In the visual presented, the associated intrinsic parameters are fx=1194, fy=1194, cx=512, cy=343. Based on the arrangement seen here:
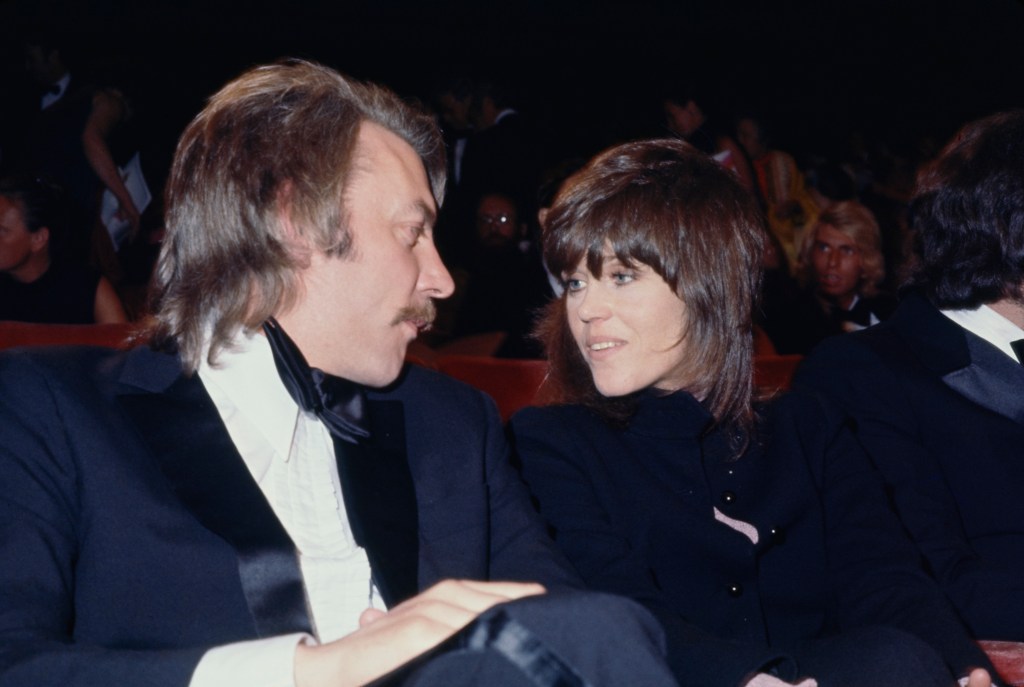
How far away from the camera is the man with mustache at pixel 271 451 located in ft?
4.87

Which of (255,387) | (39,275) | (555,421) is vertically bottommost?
(39,275)

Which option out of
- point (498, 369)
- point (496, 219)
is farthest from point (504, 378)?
point (496, 219)

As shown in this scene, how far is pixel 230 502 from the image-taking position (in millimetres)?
1658

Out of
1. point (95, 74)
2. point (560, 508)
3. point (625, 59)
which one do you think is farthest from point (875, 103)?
point (560, 508)

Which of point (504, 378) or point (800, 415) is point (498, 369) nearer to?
point (504, 378)

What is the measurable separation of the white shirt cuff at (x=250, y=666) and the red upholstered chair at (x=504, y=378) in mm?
1555

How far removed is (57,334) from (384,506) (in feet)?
3.45

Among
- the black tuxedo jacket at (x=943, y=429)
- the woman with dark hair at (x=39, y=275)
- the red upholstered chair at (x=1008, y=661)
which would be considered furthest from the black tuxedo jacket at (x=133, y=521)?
the woman with dark hair at (x=39, y=275)

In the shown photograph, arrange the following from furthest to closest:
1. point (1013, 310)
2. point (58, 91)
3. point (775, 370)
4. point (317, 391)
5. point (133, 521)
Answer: point (58, 91)
point (775, 370)
point (1013, 310)
point (317, 391)
point (133, 521)

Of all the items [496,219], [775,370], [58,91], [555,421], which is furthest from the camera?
[58,91]

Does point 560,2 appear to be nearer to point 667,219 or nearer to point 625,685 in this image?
point 667,219

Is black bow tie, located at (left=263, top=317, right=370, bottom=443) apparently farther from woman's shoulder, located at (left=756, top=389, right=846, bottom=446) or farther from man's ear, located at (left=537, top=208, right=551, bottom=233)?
woman's shoulder, located at (left=756, top=389, right=846, bottom=446)

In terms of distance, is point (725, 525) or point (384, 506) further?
point (725, 525)

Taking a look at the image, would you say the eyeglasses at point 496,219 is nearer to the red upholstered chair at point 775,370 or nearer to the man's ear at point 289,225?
the red upholstered chair at point 775,370
